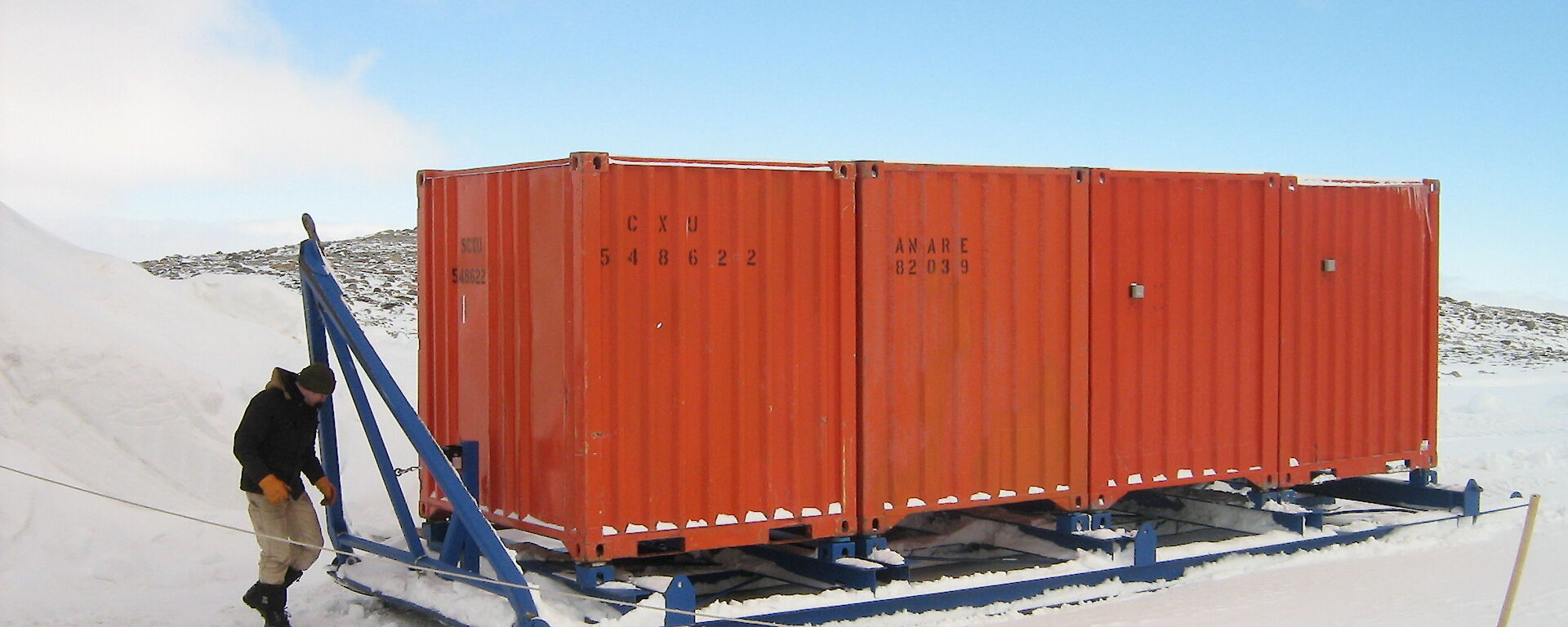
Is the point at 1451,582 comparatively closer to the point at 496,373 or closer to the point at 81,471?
the point at 496,373

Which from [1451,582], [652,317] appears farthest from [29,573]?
[1451,582]

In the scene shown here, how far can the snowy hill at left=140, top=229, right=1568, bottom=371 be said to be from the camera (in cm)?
2667

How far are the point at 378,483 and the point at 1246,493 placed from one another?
23.5ft

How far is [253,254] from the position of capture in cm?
3300

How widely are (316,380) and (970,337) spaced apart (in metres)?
3.94

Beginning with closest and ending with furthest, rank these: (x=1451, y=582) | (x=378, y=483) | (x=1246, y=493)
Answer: (x=1451, y=582) < (x=1246, y=493) < (x=378, y=483)

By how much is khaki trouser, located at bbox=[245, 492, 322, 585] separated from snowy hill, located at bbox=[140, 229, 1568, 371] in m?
15.2

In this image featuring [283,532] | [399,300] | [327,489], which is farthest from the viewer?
[399,300]

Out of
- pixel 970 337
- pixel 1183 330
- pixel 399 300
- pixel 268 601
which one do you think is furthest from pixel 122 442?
pixel 399 300

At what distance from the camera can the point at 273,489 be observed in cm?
752

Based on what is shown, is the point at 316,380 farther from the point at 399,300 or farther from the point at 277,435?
the point at 399,300

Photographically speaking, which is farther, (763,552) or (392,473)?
(763,552)

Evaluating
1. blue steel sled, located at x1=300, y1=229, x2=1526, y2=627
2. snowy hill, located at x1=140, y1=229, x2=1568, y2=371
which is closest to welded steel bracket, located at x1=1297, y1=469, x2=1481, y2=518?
blue steel sled, located at x1=300, y1=229, x2=1526, y2=627

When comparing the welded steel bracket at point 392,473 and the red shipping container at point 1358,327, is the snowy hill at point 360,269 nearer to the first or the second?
the welded steel bracket at point 392,473
